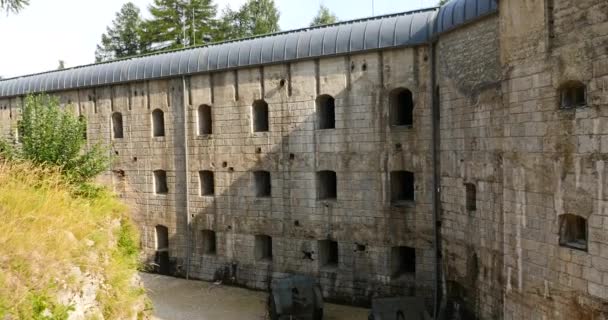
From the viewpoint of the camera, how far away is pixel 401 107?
16.1m

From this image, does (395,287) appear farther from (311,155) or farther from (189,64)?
(189,64)

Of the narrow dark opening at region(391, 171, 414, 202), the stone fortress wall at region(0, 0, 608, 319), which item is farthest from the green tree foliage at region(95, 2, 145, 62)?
the narrow dark opening at region(391, 171, 414, 202)

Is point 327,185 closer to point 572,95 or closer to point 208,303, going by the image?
point 208,303

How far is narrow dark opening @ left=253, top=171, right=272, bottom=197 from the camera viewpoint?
716 inches

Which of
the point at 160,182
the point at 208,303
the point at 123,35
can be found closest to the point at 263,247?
the point at 208,303

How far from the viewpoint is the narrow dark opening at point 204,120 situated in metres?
19.3

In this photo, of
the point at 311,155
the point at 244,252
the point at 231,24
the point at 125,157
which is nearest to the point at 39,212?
the point at 311,155

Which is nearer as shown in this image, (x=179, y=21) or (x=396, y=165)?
(x=396, y=165)

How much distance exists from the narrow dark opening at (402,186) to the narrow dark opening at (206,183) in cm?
717

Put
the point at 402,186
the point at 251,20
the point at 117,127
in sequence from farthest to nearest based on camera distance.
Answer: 1. the point at 251,20
2. the point at 117,127
3. the point at 402,186

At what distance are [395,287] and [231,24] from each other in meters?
27.7

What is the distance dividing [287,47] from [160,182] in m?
8.02

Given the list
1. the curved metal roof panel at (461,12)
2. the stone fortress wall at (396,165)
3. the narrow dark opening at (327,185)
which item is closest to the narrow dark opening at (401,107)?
the stone fortress wall at (396,165)

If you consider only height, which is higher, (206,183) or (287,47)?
(287,47)
